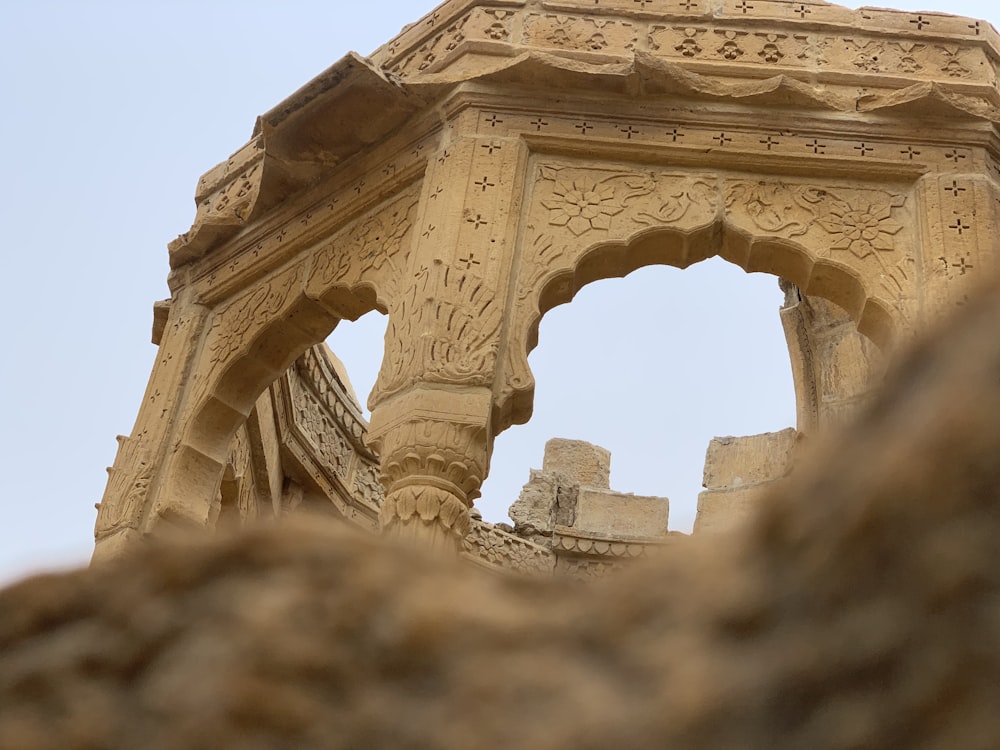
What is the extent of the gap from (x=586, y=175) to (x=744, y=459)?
6342 mm

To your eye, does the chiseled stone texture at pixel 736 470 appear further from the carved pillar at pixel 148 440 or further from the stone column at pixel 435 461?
the stone column at pixel 435 461

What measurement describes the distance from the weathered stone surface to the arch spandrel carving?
15.3 ft

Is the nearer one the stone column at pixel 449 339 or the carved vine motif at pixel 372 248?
the stone column at pixel 449 339

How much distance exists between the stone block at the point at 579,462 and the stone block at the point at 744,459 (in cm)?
116

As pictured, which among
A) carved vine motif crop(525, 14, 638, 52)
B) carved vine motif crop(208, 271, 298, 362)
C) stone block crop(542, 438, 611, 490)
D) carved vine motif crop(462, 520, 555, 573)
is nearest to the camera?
carved vine motif crop(525, 14, 638, 52)

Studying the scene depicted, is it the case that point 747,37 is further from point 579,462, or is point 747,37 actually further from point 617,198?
point 579,462

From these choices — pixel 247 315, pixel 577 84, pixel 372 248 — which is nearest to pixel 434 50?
pixel 577 84

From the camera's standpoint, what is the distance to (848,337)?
9.69 m

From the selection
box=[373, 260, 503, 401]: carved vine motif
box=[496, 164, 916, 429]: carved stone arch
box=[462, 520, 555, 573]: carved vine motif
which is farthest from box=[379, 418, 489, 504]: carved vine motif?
box=[462, 520, 555, 573]: carved vine motif

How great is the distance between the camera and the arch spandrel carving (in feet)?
20.2

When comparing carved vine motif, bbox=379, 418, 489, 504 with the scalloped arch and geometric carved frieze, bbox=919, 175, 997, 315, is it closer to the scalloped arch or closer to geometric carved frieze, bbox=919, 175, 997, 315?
the scalloped arch

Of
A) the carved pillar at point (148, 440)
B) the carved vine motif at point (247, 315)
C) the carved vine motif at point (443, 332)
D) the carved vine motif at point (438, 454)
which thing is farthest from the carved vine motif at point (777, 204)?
the carved pillar at point (148, 440)

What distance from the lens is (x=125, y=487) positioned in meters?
7.39

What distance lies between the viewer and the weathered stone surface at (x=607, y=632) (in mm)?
693
